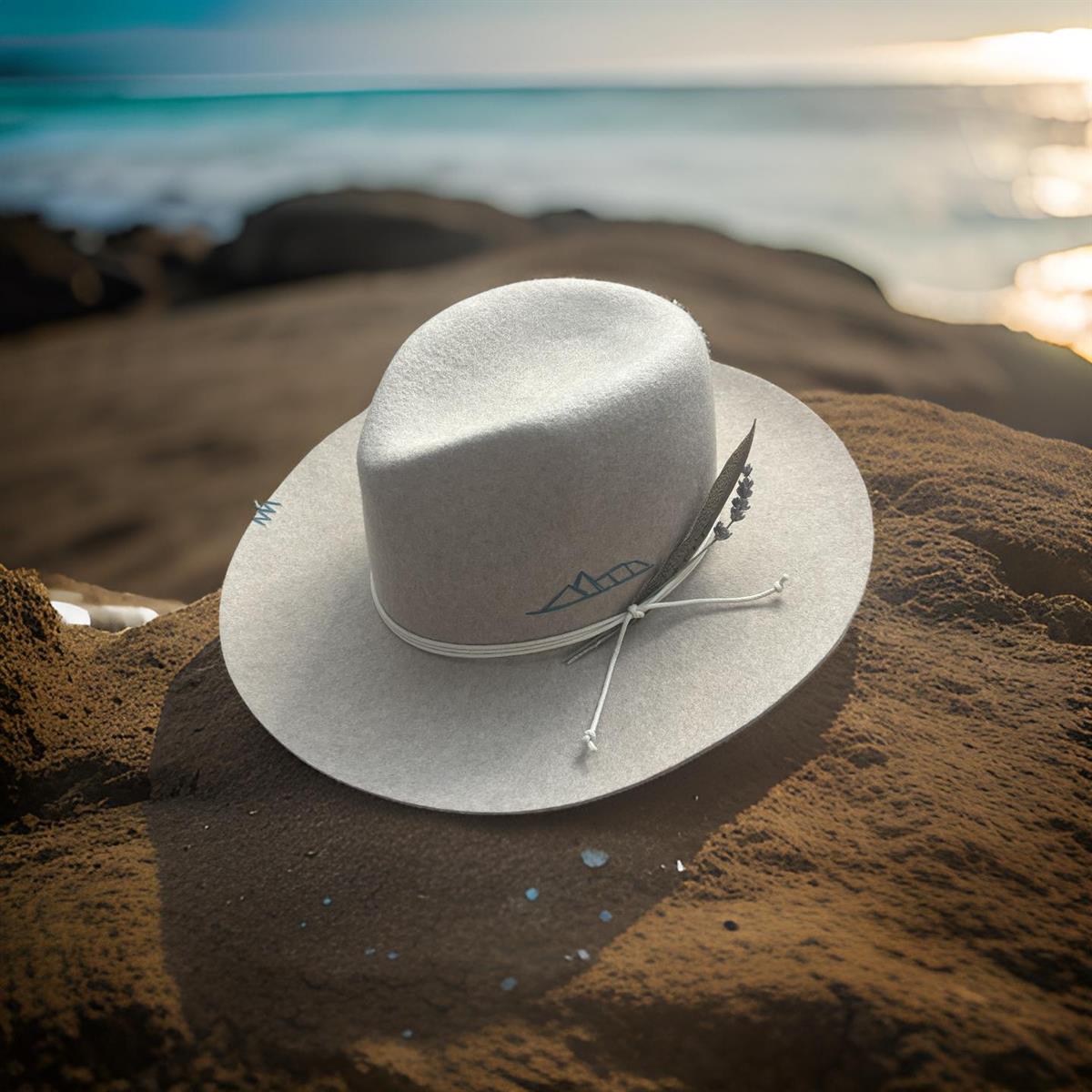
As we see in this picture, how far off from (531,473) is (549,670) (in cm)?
48

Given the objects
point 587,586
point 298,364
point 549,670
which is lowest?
point 298,364

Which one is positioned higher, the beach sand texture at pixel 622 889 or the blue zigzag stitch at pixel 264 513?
the blue zigzag stitch at pixel 264 513

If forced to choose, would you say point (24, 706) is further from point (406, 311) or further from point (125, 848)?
point (406, 311)

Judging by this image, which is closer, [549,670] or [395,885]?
[395,885]

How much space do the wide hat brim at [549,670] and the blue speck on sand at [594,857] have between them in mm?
150

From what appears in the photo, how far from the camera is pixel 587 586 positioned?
7.04 ft

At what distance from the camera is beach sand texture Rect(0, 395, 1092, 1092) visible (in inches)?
64.4

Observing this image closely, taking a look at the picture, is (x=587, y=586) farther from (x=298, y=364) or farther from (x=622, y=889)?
(x=298, y=364)

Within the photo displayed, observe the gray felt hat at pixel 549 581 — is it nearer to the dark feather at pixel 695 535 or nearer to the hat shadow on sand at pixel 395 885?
the dark feather at pixel 695 535

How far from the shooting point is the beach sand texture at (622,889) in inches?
64.4

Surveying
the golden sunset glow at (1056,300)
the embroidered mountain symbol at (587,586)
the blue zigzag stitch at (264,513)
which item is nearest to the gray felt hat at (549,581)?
the embroidered mountain symbol at (587,586)

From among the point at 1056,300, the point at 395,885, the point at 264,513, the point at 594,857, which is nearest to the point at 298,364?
the point at 264,513

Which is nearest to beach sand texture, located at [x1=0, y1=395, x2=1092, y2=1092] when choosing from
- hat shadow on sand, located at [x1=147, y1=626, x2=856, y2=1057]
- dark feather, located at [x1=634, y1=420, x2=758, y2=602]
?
hat shadow on sand, located at [x1=147, y1=626, x2=856, y2=1057]

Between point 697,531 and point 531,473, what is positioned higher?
point 531,473
